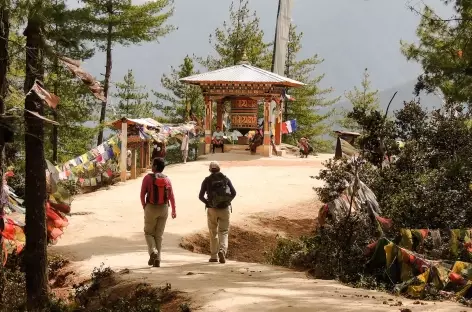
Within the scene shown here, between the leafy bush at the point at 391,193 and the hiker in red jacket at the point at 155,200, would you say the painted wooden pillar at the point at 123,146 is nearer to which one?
the leafy bush at the point at 391,193

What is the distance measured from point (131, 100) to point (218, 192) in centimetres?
3696

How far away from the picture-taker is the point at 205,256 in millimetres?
12945

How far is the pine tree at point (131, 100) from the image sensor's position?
45281 millimetres

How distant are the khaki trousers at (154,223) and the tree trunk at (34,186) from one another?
61.4 inches

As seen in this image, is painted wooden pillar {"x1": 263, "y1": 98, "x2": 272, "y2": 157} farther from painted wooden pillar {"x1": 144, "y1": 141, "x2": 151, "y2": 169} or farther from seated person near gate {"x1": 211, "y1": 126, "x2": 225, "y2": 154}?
painted wooden pillar {"x1": 144, "y1": 141, "x2": 151, "y2": 169}

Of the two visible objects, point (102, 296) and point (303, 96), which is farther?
point (303, 96)

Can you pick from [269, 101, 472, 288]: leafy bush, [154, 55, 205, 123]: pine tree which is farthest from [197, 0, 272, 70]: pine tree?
[269, 101, 472, 288]: leafy bush

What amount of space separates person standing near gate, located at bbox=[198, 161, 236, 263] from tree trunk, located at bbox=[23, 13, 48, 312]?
2503 millimetres

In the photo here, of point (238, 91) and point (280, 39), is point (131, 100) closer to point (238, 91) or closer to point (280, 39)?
point (280, 39)

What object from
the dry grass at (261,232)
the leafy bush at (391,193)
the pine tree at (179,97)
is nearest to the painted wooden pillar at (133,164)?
the dry grass at (261,232)

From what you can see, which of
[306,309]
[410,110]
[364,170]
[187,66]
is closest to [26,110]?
[306,309]

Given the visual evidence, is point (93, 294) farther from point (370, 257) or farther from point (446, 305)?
point (446, 305)

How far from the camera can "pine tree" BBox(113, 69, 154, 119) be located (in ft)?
149

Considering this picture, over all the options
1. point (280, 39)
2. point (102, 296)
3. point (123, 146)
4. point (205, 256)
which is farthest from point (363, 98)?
point (102, 296)
